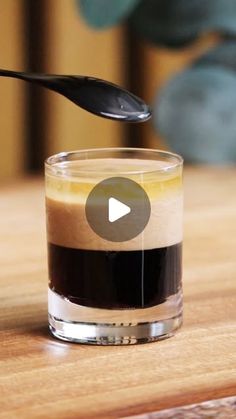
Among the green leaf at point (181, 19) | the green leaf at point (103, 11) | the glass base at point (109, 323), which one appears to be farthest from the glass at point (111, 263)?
the green leaf at point (181, 19)

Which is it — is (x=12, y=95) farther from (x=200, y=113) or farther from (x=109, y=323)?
(x=109, y=323)

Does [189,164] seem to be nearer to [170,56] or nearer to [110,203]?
[170,56]

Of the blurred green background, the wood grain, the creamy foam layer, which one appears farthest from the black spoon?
the wood grain

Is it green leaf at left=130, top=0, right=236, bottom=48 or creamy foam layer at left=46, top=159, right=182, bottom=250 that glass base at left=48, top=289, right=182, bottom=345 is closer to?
creamy foam layer at left=46, top=159, right=182, bottom=250

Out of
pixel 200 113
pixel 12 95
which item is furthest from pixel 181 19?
pixel 12 95

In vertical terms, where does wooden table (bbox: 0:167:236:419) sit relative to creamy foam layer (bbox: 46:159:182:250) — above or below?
below

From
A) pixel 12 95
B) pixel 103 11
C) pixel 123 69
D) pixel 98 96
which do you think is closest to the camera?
pixel 98 96

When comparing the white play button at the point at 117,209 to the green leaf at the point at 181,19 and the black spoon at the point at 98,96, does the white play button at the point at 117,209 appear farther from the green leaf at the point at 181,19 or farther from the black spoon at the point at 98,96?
the green leaf at the point at 181,19
